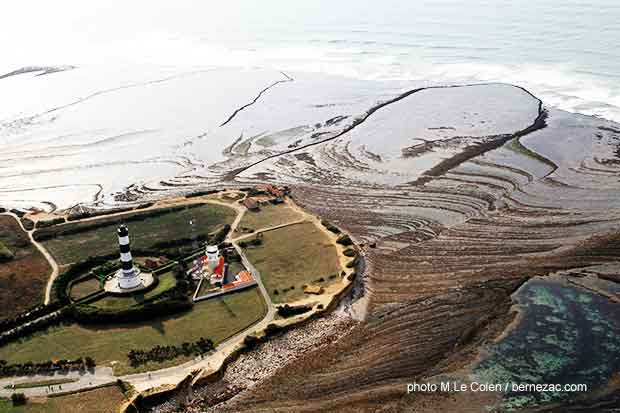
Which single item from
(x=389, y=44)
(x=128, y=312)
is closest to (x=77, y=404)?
(x=128, y=312)

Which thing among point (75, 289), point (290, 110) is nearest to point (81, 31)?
point (290, 110)

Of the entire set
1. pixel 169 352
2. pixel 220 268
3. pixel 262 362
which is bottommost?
pixel 262 362

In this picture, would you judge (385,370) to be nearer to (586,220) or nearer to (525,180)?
(586,220)

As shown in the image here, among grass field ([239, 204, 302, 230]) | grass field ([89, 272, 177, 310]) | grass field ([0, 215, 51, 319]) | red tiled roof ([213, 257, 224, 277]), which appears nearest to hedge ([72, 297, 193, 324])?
grass field ([89, 272, 177, 310])

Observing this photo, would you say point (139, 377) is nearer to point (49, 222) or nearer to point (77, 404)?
point (77, 404)

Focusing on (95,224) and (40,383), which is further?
(95,224)

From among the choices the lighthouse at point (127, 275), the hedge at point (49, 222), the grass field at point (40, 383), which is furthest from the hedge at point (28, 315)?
the hedge at point (49, 222)

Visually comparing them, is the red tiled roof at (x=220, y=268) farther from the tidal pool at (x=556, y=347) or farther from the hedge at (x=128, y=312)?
the tidal pool at (x=556, y=347)
